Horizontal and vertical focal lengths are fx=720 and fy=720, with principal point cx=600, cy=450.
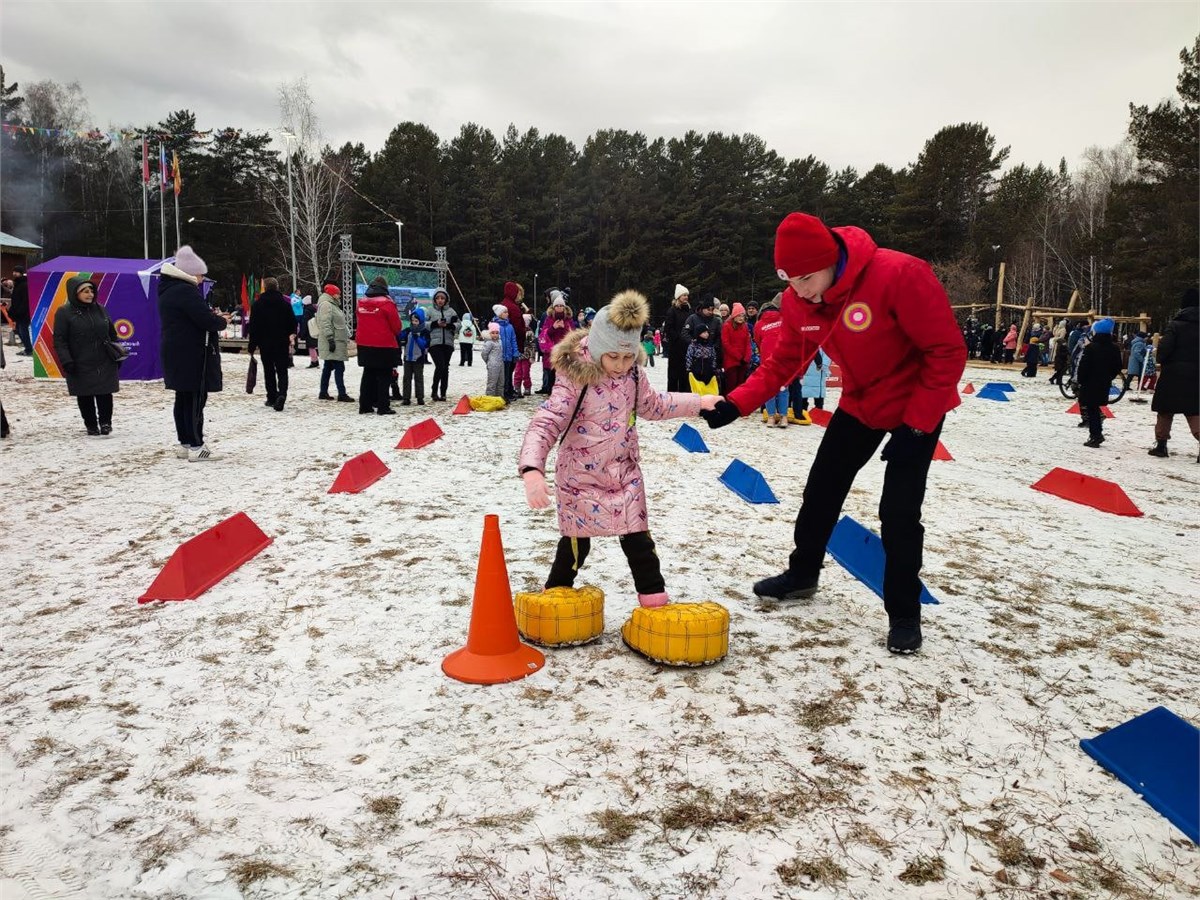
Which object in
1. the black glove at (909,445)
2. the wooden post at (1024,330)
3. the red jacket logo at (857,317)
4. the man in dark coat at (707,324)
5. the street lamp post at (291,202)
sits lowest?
the black glove at (909,445)

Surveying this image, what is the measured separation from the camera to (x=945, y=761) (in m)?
2.53

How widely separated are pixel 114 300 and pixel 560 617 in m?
13.5

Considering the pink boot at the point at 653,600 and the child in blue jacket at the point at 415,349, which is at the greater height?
the child in blue jacket at the point at 415,349

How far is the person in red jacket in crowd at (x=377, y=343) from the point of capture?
10057 millimetres

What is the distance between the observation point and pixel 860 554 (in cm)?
450

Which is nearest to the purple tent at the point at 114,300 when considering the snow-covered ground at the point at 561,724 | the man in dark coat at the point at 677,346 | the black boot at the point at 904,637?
the man in dark coat at the point at 677,346

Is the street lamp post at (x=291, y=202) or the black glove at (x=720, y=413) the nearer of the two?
the black glove at (x=720, y=413)

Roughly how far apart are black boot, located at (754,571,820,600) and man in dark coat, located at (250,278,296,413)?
8.51m

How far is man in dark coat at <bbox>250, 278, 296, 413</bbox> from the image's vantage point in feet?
33.8

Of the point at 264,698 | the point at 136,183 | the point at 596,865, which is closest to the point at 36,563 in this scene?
the point at 264,698

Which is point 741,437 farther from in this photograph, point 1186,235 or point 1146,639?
point 1186,235

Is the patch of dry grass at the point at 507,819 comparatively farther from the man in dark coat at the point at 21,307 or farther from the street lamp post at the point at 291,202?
the street lamp post at the point at 291,202

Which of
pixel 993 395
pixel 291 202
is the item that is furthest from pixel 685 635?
pixel 291 202

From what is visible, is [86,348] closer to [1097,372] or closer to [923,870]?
[923,870]
